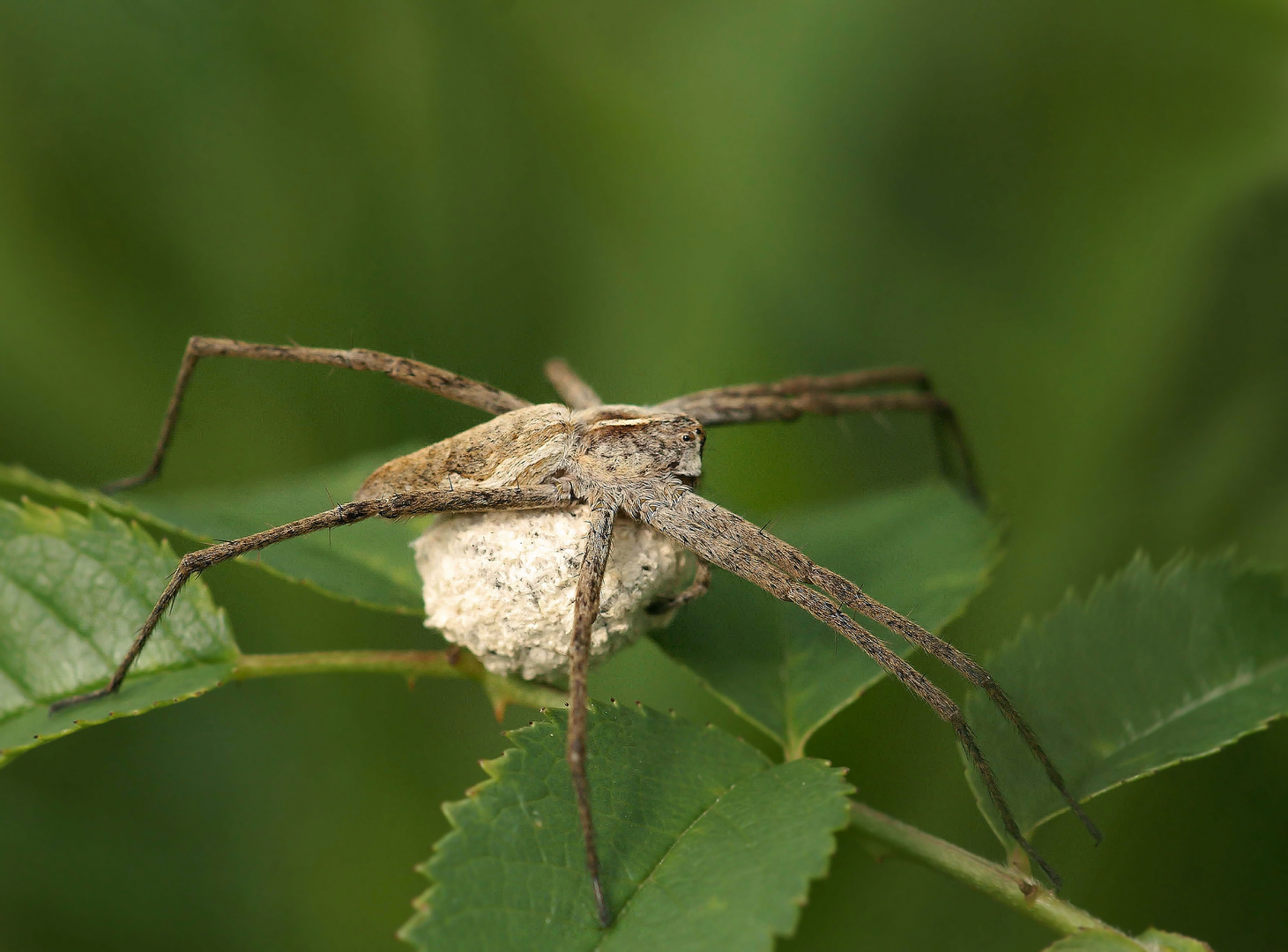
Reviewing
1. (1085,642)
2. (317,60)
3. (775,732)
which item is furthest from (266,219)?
(1085,642)

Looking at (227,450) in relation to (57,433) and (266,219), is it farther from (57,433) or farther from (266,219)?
(266,219)

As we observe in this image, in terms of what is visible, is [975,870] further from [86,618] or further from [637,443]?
[86,618]

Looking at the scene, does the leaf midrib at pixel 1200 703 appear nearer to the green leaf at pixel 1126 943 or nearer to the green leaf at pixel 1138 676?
the green leaf at pixel 1138 676

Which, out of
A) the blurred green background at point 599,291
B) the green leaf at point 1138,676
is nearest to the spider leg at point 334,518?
the blurred green background at point 599,291

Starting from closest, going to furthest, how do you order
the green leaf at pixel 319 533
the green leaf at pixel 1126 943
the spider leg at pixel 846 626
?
the green leaf at pixel 1126 943
the spider leg at pixel 846 626
the green leaf at pixel 319 533

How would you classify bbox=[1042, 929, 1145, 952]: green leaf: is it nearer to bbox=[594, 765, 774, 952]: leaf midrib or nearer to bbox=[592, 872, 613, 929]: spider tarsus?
bbox=[594, 765, 774, 952]: leaf midrib

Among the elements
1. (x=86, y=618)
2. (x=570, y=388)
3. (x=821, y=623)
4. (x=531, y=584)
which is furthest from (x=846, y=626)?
(x=86, y=618)

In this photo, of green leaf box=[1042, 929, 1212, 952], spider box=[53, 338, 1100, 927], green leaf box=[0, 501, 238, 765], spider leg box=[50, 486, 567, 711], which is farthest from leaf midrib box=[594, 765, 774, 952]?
green leaf box=[0, 501, 238, 765]
